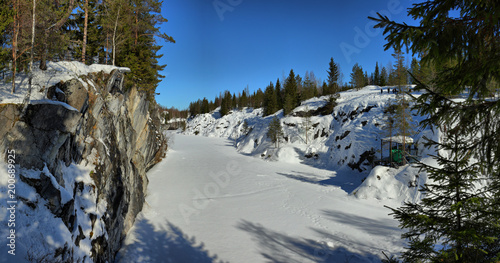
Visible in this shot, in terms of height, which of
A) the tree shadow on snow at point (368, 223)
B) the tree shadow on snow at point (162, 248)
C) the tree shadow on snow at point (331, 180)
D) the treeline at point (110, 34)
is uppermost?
the treeline at point (110, 34)

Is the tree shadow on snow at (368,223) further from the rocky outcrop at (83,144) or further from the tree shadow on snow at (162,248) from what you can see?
the rocky outcrop at (83,144)

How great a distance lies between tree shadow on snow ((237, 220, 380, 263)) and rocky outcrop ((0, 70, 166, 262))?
292 inches

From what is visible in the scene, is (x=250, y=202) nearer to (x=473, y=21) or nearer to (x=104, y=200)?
(x=104, y=200)

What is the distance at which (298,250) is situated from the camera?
1090 cm

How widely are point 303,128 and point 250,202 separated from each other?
1096 inches

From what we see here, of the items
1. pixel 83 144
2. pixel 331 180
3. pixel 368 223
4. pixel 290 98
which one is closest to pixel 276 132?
pixel 290 98

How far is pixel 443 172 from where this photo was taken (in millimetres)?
4223

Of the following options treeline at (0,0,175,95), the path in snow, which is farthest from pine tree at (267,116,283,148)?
treeline at (0,0,175,95)

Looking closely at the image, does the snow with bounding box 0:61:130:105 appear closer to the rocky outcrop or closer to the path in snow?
the rocky outcrop

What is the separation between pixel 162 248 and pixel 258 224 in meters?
5.92

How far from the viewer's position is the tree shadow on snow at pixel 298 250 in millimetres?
10153

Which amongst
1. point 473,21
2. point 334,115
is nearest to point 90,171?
point 473,21

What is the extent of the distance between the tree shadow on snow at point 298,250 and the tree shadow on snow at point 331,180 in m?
11.2

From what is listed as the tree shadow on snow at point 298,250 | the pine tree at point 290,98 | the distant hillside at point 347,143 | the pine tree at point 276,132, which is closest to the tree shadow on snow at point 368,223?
the tree shadow on snow at point 298,250
